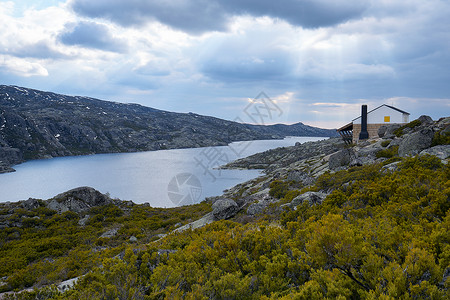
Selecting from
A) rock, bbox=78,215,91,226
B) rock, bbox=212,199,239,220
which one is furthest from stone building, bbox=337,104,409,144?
rock, bbox=78,215,91,226

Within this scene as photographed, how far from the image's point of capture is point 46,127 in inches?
6713

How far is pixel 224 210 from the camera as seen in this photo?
20188mm

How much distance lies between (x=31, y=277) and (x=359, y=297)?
14.2m

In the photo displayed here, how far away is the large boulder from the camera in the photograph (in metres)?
25.3

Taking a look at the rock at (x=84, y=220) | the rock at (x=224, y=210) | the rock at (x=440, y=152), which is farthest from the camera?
the rock at (x=84, y=220)

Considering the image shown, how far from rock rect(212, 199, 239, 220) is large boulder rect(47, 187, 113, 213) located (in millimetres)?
15242

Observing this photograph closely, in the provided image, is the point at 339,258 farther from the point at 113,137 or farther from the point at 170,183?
the point at 113,137

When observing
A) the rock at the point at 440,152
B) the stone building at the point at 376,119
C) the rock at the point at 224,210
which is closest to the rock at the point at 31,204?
the rock at the point at 224,210

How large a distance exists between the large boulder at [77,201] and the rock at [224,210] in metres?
15.2

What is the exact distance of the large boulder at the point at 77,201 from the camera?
25.3 m

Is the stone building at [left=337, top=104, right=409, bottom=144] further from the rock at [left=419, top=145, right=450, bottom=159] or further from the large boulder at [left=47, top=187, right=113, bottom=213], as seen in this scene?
the large boulder at [left=47, top=187, right=113, bottom=213]

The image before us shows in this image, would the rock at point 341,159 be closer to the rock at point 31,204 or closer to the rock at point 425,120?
the rock at point 425,120

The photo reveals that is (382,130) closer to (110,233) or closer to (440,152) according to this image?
(440,152)

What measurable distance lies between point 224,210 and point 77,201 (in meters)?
17.1
